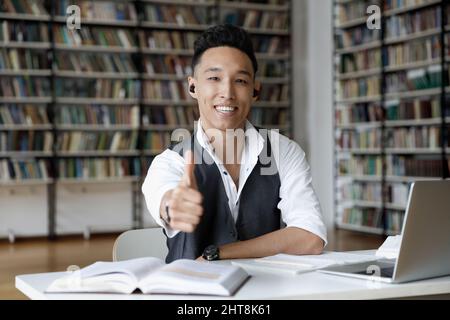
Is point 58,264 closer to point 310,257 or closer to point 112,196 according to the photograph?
point 112,196

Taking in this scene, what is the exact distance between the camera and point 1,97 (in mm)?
6520

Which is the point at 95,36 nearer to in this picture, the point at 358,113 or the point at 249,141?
the point at 358,113

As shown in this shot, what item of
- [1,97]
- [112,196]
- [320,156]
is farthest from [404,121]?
[1,97]

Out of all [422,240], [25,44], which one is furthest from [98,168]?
[422,240]

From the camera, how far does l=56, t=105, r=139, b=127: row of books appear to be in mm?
6793

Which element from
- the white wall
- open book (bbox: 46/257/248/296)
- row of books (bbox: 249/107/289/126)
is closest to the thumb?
open book (bbox: 46/257/248/296)

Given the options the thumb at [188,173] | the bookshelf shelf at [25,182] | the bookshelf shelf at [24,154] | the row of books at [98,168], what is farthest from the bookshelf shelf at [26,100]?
the thumb at [188,173]

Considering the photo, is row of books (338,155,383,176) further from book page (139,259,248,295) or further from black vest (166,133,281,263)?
book page (139,259,248,295)

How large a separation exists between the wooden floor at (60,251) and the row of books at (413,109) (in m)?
→ 1.21

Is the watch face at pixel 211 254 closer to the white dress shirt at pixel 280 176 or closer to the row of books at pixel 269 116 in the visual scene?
the white dress shirt at pixel 280 176

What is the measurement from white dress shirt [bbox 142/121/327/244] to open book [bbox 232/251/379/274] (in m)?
0.15

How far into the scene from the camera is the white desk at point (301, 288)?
113 centimetres

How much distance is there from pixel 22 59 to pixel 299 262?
5719 mm

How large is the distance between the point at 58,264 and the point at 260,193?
11.9 ft
